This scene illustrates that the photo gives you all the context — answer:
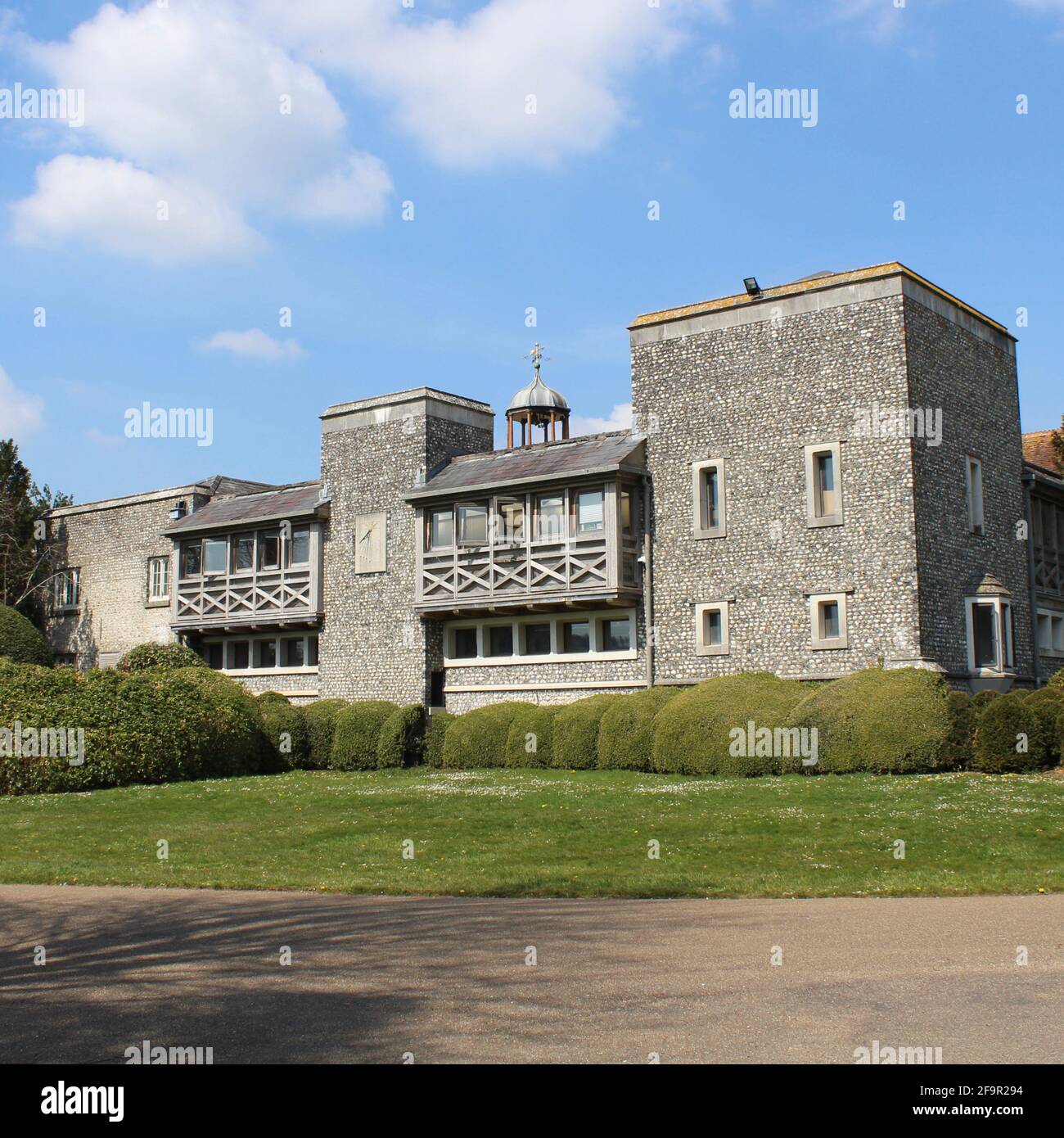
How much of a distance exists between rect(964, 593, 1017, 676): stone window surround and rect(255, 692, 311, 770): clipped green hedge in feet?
49.2

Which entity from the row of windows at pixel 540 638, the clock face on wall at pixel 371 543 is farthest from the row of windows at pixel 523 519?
the row of windows at pixel 540 638

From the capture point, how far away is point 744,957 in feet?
27.6

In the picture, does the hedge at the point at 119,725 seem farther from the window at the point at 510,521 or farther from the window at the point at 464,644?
the window at the point at 510,521

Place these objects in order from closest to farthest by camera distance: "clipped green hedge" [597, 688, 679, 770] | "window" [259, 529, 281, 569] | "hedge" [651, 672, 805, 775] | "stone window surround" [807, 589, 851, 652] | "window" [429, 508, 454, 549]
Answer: "hedge" [651, 672, 805, 775] → "clipped green hedge" [597, 688, 679, 770] → "stone window surround" [807, 589, 851, 652] → "window" [429, 508, 454, 549] → "window" [259, 529, 281, 569]

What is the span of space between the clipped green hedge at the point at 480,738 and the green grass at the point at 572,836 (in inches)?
136

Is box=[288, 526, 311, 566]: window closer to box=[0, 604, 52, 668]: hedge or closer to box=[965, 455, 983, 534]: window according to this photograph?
box=[0, 604, 52, 668]: hedge

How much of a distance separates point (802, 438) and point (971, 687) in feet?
21.3

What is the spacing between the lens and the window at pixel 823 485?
2614cm

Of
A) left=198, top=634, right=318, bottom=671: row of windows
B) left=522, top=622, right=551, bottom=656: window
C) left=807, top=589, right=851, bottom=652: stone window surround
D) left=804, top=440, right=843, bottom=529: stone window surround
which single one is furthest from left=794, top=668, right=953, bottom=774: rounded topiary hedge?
left=198, top=634, right=318, bottom=671: row of windows

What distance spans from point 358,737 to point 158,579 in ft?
48.3

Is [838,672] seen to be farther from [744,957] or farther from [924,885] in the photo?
[744,957]

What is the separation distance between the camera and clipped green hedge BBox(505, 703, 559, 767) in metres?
25.5

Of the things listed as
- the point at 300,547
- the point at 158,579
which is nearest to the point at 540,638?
the point at 300,547
